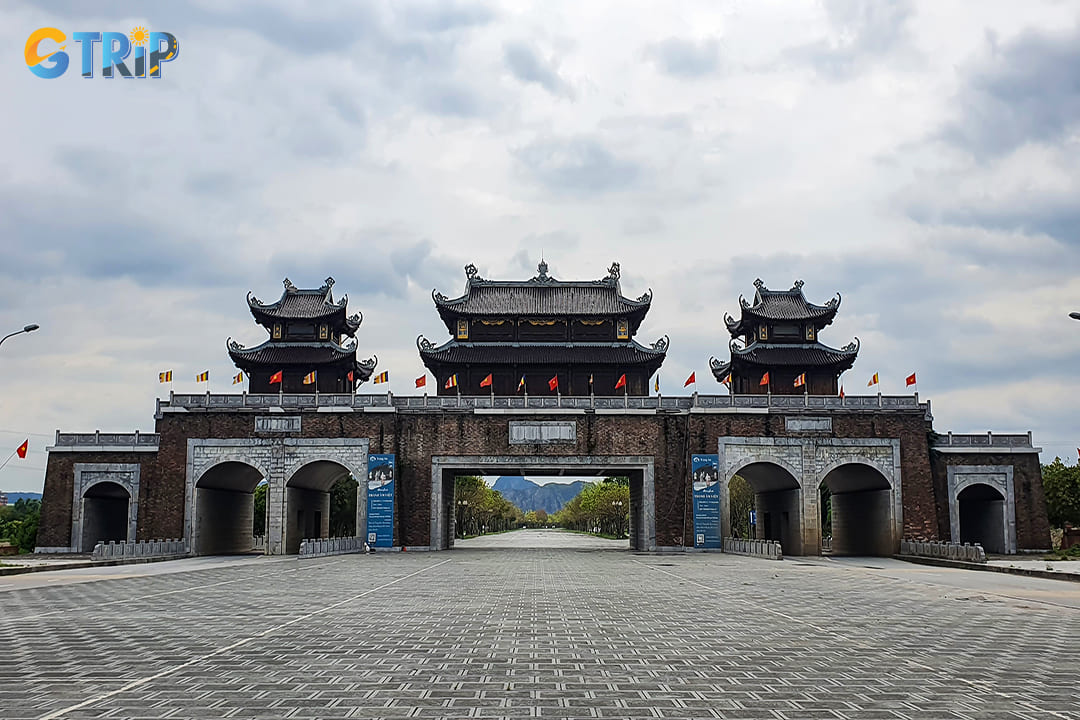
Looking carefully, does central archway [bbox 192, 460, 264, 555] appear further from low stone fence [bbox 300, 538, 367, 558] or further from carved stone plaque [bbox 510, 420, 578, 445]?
carved stone plaque [bbox 510, 420, 578, 445]

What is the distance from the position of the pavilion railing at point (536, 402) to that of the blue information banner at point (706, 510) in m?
3.73

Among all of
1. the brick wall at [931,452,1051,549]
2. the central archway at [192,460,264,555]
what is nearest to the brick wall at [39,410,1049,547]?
the brick wall at [931,452,1051,549]

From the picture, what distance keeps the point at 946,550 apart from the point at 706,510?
12.2 metres

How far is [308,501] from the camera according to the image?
51.5m

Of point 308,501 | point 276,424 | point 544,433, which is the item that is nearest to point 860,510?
point 544,433

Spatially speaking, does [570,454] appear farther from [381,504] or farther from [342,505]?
[342,505]

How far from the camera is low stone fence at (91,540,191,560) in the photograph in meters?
35.4

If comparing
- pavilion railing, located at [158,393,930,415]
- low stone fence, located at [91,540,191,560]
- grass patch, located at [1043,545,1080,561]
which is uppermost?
pavilion railing, located at [158,393,930,415]

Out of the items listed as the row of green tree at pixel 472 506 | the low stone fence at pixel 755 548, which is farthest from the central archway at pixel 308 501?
the row of green tree at pixel 472 506

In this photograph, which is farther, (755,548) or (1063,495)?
(1063,495)

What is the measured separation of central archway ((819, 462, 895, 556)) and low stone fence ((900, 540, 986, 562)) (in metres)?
2.78

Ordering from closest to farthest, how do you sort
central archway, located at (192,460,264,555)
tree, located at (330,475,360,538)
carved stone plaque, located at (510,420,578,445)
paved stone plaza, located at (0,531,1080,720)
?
paved stone plaza, located at (0,531,1080,720)
central archway, located at (192,460,264,555)
carved stone plaque, located at (510,420,578,445)
tree, located at (330,475,360,538)

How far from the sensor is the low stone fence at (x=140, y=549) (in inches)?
1394

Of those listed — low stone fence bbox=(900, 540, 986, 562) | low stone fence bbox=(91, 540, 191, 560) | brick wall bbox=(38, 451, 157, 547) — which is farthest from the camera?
brick wall bbox=(38, 451, 157, 547)
